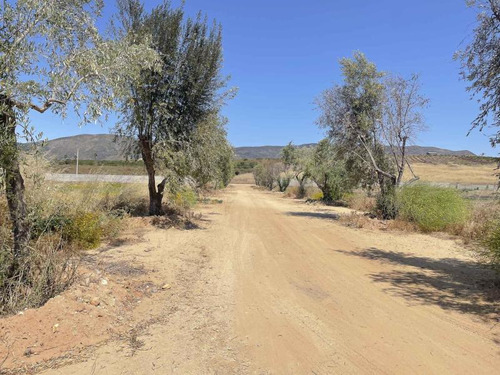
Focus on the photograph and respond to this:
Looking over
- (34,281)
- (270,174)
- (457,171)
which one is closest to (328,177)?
(34,281)

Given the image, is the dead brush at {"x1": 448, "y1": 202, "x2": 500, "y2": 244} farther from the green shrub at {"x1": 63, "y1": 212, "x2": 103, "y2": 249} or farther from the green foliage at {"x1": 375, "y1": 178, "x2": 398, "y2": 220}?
the green shrub at {"x1": 63, "y1": 212, "x2": 103, "y2": 249}

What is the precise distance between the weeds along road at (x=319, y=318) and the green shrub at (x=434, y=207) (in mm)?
4058

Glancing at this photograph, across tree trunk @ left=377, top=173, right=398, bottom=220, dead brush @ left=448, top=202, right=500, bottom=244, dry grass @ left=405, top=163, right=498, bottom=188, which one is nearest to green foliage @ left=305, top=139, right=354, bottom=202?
tree trunk @ left=377, top=173, right=398, bottom=220

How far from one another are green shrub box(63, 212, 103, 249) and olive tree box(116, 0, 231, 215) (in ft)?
14.4

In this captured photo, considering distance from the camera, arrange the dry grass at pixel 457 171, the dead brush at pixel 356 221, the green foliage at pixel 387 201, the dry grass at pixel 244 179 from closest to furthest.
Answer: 1. the dead brush at pixel 356 221
2. the green foliage at pixel 387 201
3. the dry grass at pixel 457 171
4. the dry grass at pixel 244 179

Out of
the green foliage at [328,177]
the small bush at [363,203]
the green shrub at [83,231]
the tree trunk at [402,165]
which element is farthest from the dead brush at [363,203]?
the green shrub at [83,231]

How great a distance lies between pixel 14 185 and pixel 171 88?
359 inches

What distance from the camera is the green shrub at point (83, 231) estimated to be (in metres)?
8.95

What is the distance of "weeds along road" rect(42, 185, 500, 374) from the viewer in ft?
13.8

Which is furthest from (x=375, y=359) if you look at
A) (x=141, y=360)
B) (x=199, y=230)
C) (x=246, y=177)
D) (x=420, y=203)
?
(x=246, y=177)

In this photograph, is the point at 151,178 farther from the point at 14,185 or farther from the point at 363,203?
the point at 363,203

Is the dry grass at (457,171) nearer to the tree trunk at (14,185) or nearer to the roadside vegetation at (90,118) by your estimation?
the roadside vegetation at (90,118)

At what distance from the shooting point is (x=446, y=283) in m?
7.54

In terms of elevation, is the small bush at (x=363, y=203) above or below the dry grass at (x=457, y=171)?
below
